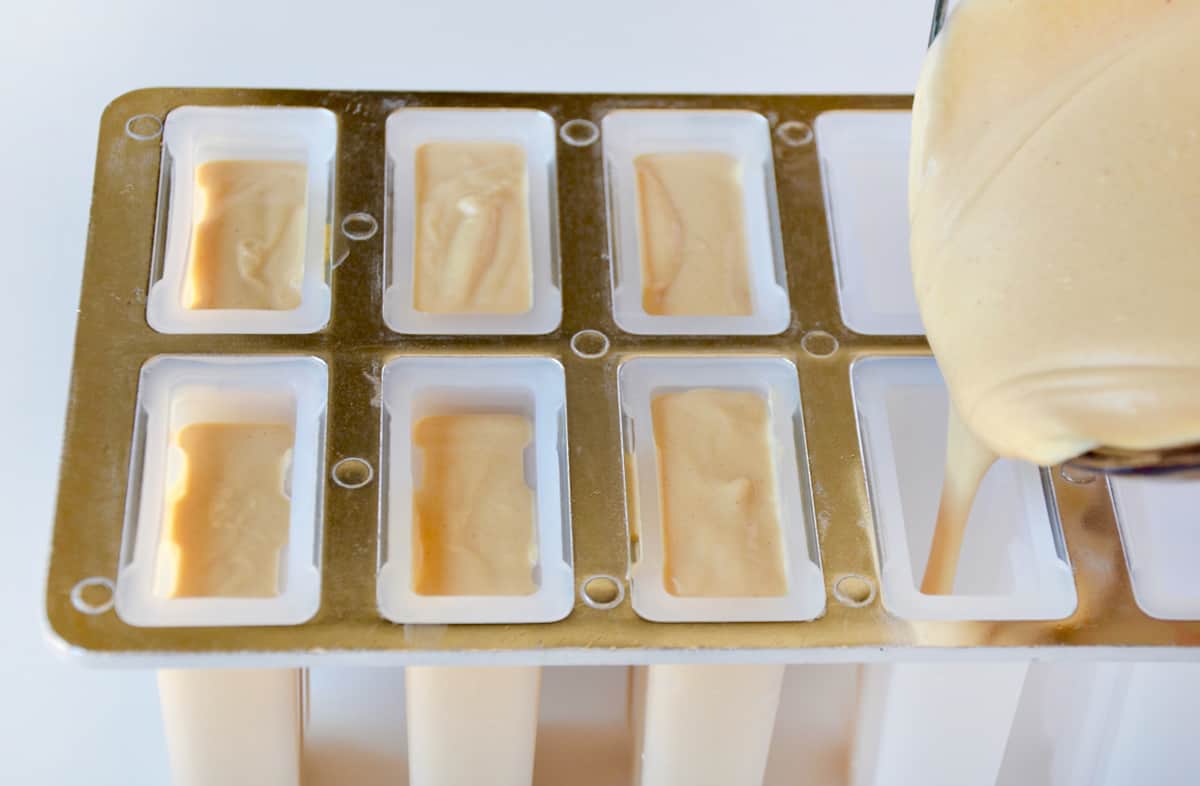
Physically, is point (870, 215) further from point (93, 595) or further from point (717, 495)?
point (93, 595)

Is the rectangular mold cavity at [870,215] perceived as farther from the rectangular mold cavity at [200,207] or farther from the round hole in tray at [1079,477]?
the rectangular mold cavity at [200,207]

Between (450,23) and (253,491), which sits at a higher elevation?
(450,23)

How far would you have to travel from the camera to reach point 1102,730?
1373 millimetres

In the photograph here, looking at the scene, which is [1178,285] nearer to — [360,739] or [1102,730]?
[1102,730]

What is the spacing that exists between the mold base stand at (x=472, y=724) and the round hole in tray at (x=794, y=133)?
0.46m

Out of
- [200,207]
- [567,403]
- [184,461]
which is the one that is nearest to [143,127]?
[200,207]

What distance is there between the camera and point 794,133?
1.40m

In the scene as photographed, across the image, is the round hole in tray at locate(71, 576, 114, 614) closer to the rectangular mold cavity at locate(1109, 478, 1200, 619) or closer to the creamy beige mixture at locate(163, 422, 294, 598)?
the creamy beige mixture at locate(163, 422, 294, 598)

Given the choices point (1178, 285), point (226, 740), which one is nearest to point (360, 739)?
point (226, 740)

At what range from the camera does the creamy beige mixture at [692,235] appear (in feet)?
4.39

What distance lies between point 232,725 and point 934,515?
0.53 m

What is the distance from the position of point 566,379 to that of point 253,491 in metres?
0.23

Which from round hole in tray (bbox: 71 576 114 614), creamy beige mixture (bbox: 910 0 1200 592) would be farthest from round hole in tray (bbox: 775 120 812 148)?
round hole in tray (bbox: 71 576 114 614)

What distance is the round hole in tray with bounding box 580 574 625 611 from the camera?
1134 millimetres
